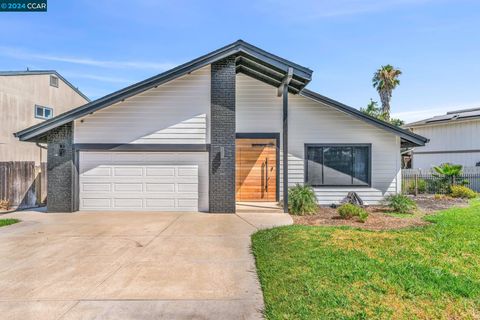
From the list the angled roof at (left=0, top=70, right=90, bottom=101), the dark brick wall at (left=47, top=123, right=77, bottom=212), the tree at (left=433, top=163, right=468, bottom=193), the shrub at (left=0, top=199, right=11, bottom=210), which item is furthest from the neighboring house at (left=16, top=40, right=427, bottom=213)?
the angled roof at (left=0, top=70, right=90, bottom=101)

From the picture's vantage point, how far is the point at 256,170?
12820mm

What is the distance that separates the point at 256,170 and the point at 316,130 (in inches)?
114

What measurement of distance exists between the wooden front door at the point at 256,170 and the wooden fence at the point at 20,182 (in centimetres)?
784

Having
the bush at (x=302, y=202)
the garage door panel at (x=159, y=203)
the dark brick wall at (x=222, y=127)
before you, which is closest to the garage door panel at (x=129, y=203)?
the garage door panel at (x=159, y=203)

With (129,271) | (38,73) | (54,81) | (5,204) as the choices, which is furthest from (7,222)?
(54,81)

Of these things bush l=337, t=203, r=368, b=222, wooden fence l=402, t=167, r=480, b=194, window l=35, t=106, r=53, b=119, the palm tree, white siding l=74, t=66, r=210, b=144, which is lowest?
bush l=337, t=203, r=368, b=222

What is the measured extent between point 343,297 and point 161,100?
895 cm

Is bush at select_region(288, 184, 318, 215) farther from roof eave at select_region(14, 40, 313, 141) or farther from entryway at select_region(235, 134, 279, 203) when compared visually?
roof eave at select_region(14, 40, 313, 141)

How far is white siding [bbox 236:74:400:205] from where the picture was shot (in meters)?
11.9

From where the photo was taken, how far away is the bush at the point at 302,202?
10.2 metres

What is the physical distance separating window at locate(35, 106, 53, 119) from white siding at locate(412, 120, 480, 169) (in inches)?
1054

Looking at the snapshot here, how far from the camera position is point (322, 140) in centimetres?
1192

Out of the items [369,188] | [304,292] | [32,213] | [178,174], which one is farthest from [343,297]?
[32,213]

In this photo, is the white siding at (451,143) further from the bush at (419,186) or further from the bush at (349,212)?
the bush at (349,212)
